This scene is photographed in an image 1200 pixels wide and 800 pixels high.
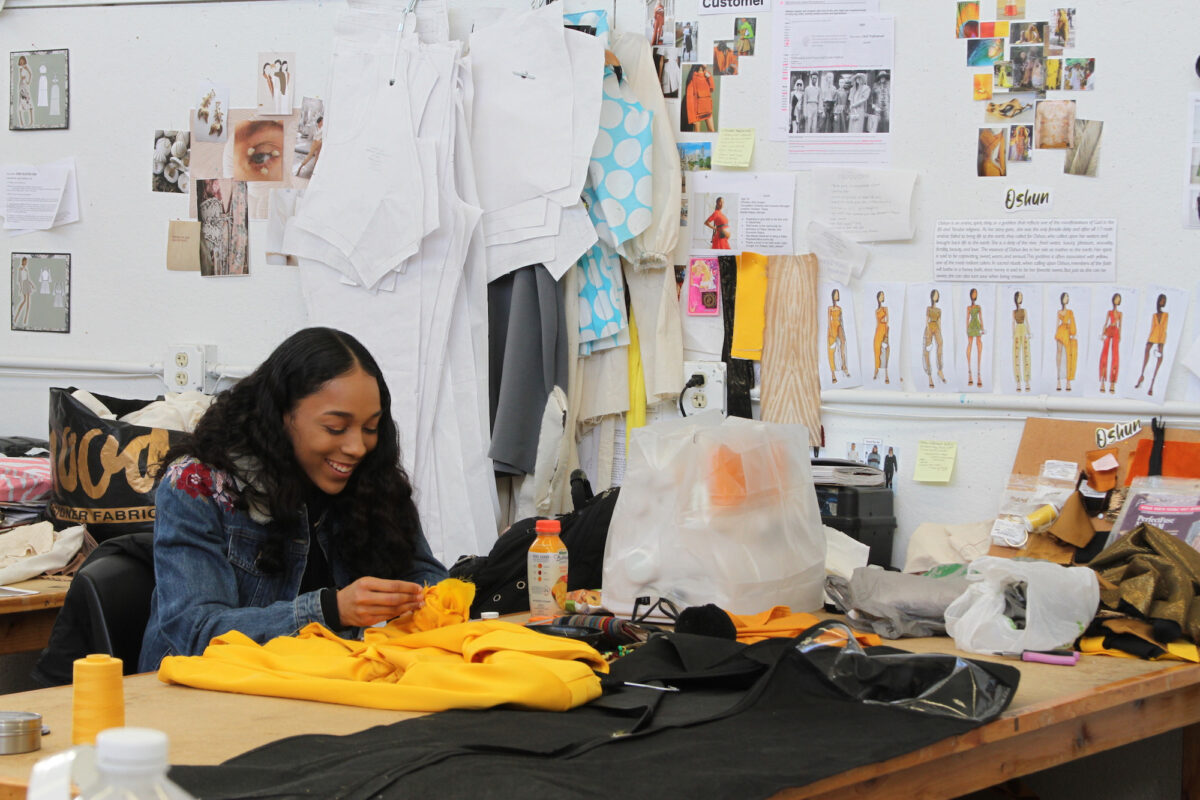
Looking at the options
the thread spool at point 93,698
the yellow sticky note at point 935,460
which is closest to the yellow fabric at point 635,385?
the yellow sticky note at point 935,460

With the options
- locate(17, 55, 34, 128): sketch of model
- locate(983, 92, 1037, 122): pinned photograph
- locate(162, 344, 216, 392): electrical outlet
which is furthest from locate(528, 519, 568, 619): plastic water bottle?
locate(17, 55, 34, 128): sketch of model

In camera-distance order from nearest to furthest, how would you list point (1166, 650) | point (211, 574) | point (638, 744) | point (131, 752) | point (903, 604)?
point (131, 752)
point (638, 744)
point (211, 574)
point (1166, 650)
point (903, 604)

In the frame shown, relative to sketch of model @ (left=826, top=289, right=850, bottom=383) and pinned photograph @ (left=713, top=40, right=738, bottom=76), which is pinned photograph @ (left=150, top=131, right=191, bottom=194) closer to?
pinned photograph @ (left=713, top=40, right=738, bottom=76)

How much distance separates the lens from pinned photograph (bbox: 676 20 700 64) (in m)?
3.41

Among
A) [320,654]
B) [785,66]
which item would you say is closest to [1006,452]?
[785,66]

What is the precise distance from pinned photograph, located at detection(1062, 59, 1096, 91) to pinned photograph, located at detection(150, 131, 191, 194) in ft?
8.60

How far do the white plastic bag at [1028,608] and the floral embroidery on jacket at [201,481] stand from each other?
1.25 metres

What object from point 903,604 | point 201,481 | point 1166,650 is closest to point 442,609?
point 201,481

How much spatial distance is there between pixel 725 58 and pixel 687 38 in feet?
0.40

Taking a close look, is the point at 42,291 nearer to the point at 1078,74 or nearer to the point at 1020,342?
the point at 1020,342

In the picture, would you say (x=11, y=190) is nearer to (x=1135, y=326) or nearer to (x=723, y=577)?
(x=723, y=577)

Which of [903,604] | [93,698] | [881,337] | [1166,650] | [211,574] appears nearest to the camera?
[93,698]

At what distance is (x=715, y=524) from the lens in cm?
223

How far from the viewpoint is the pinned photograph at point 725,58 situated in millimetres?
3391
